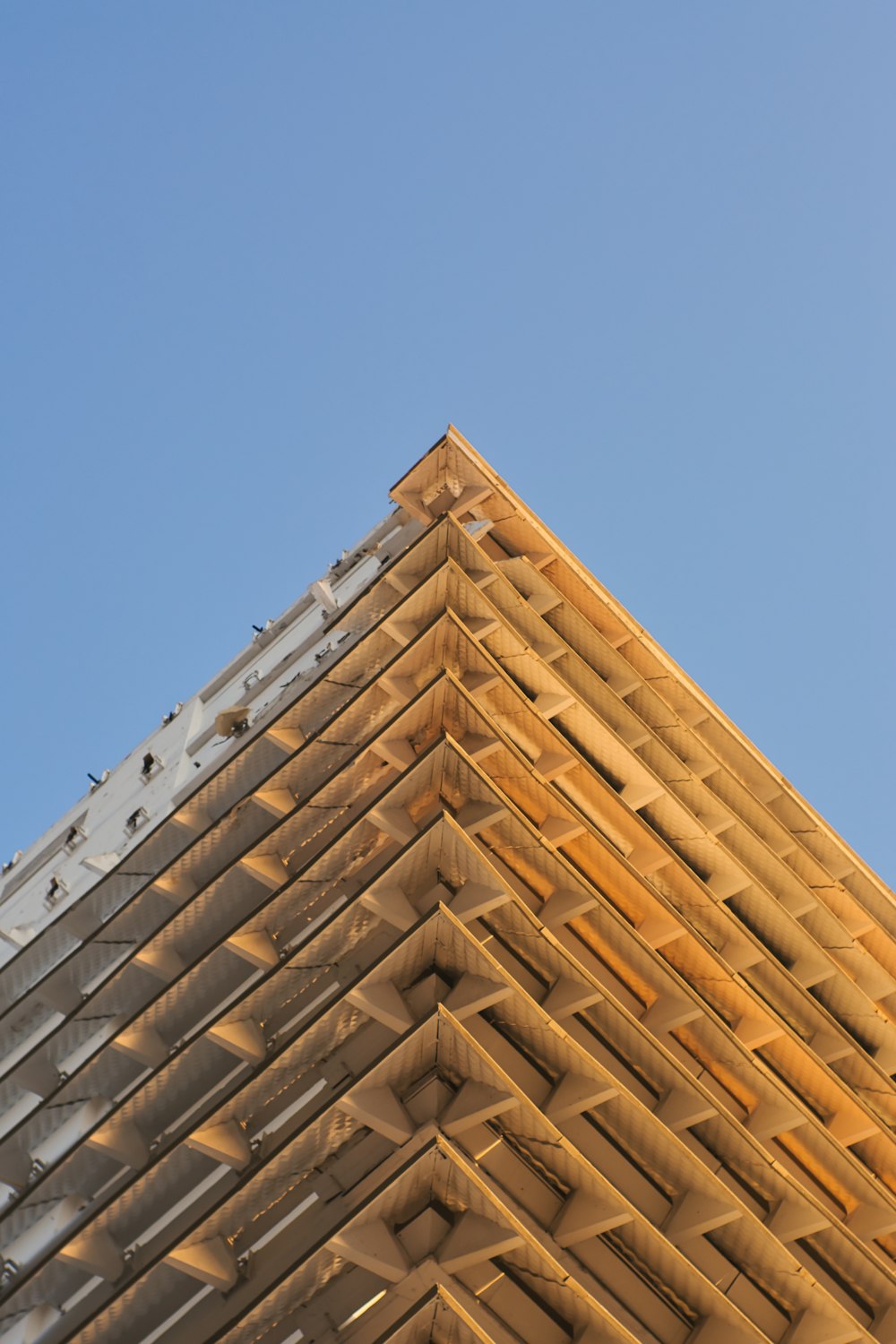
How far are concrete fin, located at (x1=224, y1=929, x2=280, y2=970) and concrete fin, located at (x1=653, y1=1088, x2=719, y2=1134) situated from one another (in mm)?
4421

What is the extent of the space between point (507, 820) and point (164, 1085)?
456 cm

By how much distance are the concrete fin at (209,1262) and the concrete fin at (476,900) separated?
12.6ft

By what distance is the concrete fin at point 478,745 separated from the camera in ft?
59.5

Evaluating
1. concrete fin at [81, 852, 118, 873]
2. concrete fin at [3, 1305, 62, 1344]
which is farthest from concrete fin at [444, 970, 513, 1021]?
concrete fin at [81, 852, 118, 873]

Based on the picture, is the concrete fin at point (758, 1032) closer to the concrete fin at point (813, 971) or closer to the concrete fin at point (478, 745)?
the concrete fin at point (813, 971)

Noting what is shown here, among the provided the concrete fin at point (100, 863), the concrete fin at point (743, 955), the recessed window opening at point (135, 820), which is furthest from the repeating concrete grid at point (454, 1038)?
the recessed window opening at point (135, 820)

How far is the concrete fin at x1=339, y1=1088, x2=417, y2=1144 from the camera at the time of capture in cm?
1444

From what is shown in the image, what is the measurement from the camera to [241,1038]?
53.5 ft

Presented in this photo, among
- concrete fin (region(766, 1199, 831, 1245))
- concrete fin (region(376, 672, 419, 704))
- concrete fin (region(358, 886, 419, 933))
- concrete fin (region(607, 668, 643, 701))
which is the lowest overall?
concrete fin (region(358, 886, 419, 933))

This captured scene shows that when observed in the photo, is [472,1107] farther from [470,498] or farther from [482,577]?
[470,498]

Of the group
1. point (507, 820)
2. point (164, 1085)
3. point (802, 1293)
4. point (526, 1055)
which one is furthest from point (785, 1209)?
point (164, 1085)

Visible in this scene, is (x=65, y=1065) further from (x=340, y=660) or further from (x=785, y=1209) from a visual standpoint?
(x=785, y=1209)

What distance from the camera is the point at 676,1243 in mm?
16078

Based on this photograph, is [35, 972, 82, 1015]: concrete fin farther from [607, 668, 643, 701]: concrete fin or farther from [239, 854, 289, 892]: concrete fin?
[607, 668, 643, 701]: concrete fin
